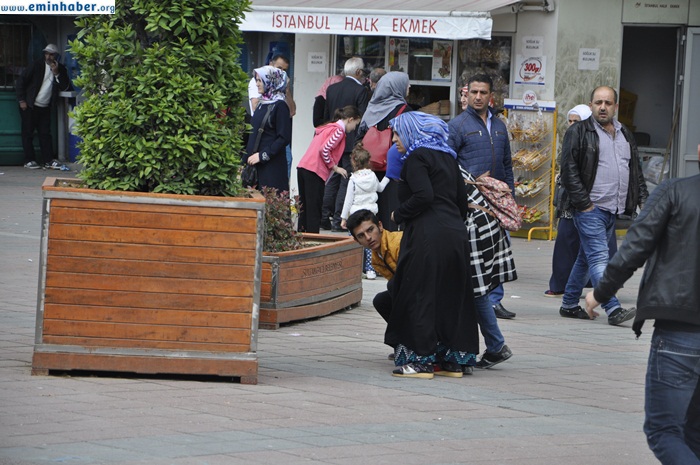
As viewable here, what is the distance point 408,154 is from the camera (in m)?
Result: 7.40

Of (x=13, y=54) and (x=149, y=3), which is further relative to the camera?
(x=13, y=54)

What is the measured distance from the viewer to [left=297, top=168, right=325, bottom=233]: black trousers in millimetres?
12008

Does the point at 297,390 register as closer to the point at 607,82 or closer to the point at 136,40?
the point at 136,40

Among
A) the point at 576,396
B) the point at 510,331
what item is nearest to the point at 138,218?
the point at 576,396

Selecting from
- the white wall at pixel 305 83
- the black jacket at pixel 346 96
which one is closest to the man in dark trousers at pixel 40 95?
the white wall at pixel 305 83

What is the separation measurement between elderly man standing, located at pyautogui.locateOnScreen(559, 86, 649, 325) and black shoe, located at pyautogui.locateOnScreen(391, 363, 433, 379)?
2.88 m

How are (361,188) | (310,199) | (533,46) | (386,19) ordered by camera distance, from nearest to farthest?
(361,188)
(310,199)
(386,19)
(533,46)

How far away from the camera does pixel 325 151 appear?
12.0 metres

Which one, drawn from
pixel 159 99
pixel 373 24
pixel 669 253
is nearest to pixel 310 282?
pixel 159 99

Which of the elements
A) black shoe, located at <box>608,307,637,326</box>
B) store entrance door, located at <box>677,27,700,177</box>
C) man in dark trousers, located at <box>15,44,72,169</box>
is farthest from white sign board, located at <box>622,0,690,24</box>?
man in dark trousers, located at <box>15,44,72,169</box>

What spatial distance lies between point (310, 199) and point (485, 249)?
471cm

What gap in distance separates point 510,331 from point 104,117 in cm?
389

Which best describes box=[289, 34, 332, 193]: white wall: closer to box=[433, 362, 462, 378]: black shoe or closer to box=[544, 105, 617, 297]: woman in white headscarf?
box=[544, 105, 617, 297]: woman in white headscarf

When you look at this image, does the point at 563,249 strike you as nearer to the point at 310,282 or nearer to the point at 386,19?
the point at 310,282
